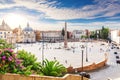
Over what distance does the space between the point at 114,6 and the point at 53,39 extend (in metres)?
23.9

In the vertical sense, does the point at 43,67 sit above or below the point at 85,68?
above

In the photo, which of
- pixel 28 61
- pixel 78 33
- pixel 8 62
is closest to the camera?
pixel 8 62

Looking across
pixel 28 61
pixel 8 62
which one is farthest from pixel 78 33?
pixel 8 62

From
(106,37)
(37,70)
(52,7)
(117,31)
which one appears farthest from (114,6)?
(106,37)

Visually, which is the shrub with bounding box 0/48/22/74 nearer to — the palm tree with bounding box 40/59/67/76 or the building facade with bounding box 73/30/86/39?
the palm tree with bounding box 40/59/67/76

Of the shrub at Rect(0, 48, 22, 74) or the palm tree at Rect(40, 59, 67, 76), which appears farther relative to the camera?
the palm tree at Rect(40, 59, 67, 76)

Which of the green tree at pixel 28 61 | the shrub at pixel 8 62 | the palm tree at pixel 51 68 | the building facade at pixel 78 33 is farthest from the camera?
the building facade at pixel 78 33

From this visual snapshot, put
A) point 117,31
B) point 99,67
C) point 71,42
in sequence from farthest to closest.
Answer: point 71,42, point 117,31, point 99,67

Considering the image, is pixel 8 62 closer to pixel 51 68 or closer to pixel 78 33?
pixel 51 68

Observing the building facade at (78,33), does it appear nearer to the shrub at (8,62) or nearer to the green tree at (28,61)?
the green tree at (28,61)

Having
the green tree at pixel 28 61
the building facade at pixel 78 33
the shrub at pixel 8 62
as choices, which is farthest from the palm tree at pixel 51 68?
the building facade at pixel 78 33

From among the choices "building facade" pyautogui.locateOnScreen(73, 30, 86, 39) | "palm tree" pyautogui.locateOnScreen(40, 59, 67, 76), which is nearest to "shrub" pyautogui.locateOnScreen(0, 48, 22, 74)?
"palm tree" pyautogui.locateOnScreen(40, 59, 67, 76)

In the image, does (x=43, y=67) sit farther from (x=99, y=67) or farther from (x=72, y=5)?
(x=99, y=67)

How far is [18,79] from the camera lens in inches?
79.0
